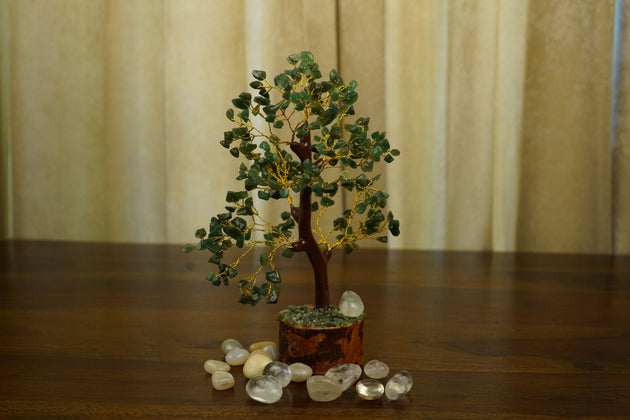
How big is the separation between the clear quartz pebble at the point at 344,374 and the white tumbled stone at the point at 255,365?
0.22 feet

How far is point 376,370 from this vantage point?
597 millimetres

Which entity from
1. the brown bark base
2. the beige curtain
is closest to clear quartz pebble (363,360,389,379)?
the brown bark base

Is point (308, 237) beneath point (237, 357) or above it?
above

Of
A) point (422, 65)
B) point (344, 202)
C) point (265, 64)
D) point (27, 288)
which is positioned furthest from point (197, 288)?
point (422, 65)

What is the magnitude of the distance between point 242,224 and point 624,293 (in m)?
0.75

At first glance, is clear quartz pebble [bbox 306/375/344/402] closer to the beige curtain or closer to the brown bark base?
the brown bark base

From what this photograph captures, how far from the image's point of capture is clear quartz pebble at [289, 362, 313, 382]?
581 millimetres

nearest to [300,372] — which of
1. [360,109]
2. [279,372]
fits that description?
[279,372]

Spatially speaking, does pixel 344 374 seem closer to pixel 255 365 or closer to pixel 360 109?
pixel 255 365

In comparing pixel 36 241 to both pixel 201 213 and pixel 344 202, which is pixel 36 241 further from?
pixel 344 202

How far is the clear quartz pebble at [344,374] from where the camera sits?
22.3 inches

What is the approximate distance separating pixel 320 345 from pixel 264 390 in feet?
0.26

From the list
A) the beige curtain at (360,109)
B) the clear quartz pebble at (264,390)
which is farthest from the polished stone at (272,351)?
the beige curtain at (360,109)

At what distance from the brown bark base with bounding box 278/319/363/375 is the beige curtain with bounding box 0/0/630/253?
43.4 inches
